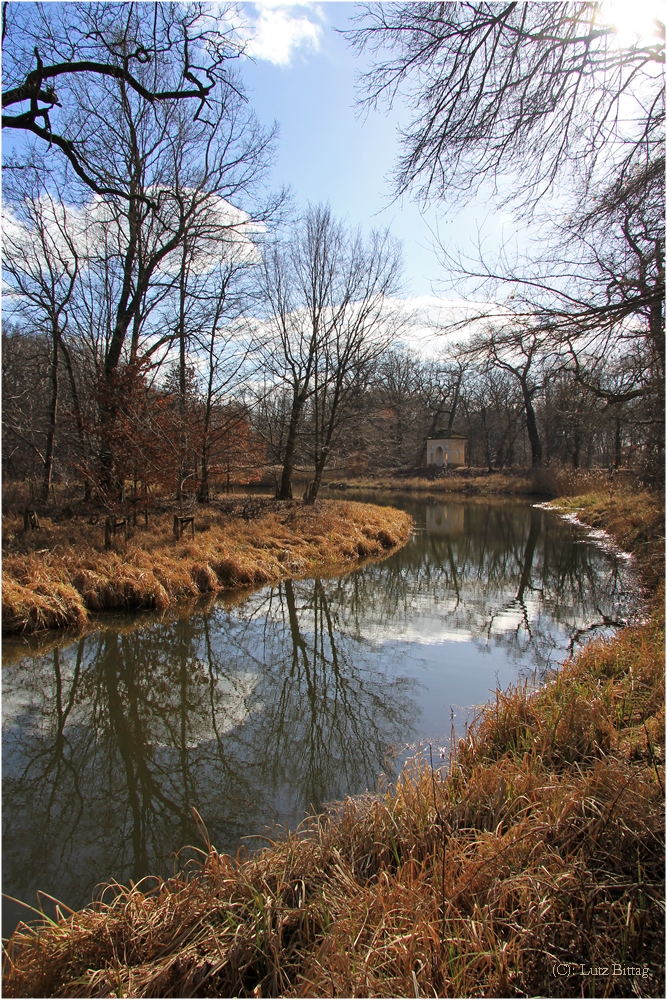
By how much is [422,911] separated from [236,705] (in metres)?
3.91

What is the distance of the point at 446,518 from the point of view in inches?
1031

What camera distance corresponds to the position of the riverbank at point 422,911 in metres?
2.27

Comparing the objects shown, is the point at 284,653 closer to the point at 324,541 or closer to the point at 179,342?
the point at 324,541

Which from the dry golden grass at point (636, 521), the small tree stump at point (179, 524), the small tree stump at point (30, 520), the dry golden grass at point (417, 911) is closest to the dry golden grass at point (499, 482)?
the dry golden grass at point (636, 521)

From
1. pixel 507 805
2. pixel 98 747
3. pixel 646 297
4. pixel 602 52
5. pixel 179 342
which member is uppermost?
pixel 179 342

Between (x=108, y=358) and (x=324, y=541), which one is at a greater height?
(x=108, y=358)

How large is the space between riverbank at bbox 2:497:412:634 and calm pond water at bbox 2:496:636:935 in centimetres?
53

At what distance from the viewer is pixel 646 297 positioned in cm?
399

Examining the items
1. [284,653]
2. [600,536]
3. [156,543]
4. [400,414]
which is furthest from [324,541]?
[400,414]

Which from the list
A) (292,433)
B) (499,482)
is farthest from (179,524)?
(499,482)

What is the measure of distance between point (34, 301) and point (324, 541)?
1043 cm

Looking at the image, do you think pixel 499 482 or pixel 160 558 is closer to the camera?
pixel 160 558

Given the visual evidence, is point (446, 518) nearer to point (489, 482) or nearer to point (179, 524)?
point (489, 482)

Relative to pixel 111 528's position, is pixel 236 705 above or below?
below
